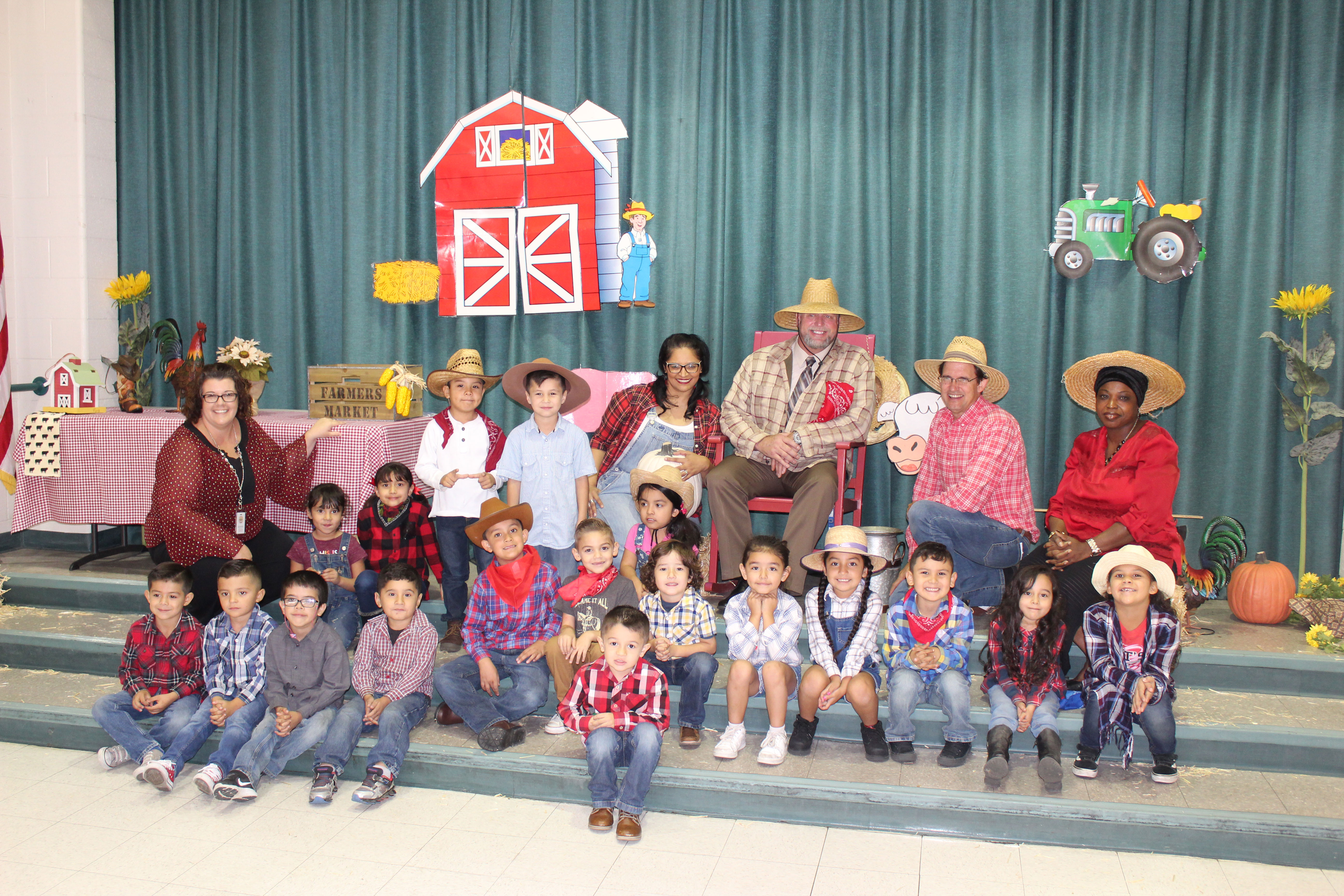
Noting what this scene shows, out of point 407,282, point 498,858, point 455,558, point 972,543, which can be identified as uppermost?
point 407,282

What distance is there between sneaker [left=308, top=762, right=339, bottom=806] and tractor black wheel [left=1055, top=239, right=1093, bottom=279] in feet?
12.1

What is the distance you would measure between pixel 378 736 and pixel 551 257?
269 cm

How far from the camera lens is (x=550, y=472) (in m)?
3.75

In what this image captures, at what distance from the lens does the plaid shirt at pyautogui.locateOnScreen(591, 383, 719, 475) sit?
4086 mm

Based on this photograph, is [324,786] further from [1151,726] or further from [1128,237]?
[1128,237]

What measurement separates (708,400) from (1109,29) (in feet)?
8.15

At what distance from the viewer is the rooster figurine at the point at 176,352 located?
4.63 m

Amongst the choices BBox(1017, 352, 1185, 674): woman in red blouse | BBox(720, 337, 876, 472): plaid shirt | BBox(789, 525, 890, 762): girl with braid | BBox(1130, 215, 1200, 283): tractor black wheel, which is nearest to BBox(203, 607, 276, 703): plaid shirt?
BBox(789, 525, 890, 762): girl with braid

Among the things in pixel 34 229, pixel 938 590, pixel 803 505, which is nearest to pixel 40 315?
pixel 34 229

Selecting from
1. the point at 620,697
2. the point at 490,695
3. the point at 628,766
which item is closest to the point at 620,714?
the point at 620,697

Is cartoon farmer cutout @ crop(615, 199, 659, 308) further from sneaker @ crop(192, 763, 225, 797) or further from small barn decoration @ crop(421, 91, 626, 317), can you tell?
sneaker @ crop(192, 763, 225, 797)

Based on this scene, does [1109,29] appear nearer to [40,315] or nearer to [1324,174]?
[1324,174]

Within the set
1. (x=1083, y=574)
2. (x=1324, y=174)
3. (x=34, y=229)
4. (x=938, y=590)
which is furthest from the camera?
(x=34, y=229)

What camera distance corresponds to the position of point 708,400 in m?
4.18
